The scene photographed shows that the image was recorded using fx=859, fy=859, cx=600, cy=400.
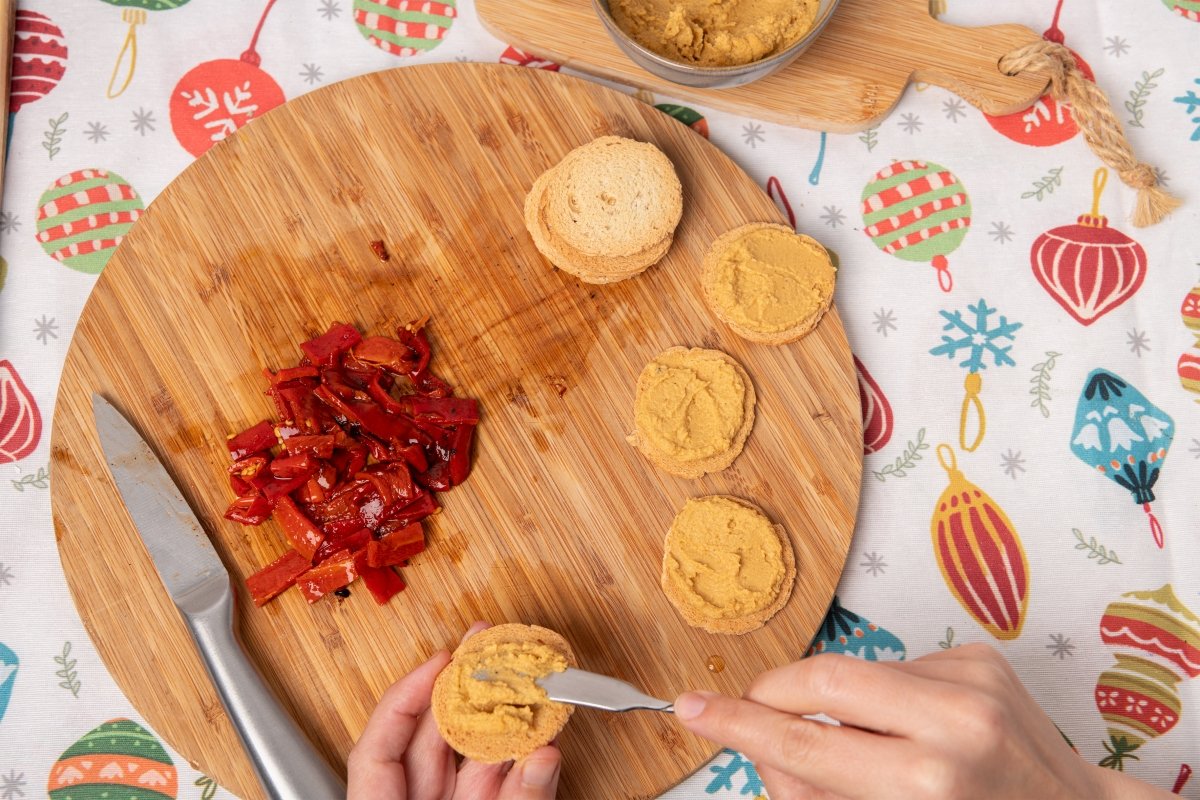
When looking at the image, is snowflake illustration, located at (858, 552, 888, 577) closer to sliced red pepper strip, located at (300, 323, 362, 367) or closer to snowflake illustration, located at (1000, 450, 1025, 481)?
snowflake illustration, located at (1000, 450, 1025, 481)

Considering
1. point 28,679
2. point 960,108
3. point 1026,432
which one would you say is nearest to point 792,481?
A: point 1026,432

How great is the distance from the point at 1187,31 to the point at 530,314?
3.45 m

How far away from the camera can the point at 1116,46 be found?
4129mm

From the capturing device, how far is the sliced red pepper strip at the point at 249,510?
339 centimetres

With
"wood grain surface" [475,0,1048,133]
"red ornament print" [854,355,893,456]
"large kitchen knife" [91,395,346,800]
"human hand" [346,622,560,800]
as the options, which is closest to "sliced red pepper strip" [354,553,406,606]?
"human hand" [346,622,560,800]

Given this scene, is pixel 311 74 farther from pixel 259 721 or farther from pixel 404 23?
pixel 259 721

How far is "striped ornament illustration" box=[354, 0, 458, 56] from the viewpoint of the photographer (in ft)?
13.2

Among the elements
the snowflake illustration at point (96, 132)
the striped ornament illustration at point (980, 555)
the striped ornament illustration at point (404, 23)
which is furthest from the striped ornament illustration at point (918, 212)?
the snowflake illustration at point (96, 132)

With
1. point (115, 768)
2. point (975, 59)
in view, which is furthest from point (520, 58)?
point (115, 768)

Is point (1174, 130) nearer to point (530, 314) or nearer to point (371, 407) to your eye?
point (530, 314)

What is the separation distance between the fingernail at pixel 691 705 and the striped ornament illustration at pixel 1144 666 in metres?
2.18

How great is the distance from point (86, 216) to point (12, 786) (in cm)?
240

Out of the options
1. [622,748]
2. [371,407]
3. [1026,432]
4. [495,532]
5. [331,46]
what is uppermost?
[331,46]

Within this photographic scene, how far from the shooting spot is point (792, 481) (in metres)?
3.60
